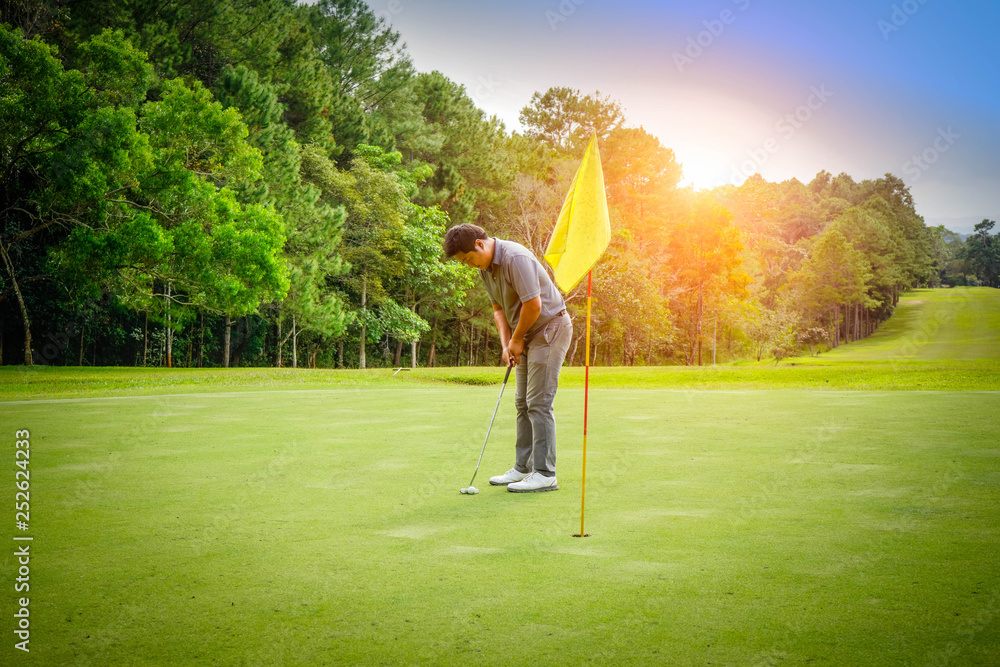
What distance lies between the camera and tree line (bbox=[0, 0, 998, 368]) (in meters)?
22.5

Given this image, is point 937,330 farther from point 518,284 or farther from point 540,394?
point 518,284

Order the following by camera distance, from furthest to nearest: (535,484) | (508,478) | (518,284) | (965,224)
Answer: (965,224)
(508,478)
(518,284)
(535,484)

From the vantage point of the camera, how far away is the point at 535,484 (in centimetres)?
555

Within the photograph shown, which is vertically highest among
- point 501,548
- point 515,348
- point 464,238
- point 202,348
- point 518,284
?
point 464,238

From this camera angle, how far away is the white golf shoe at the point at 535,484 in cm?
548

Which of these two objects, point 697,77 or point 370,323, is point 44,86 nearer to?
point 370,323

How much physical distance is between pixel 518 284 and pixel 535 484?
4.94 feet

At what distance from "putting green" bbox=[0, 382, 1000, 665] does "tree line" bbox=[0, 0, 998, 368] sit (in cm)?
1723

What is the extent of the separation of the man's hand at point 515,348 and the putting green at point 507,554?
104 centimetres

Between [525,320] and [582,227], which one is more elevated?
[582,227]

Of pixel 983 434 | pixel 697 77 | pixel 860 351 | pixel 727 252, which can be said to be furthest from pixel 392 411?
pixel 860 351

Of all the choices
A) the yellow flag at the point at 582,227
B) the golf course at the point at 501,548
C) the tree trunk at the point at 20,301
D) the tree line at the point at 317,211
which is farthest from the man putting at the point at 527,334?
the tree trunk at the point at 20,301

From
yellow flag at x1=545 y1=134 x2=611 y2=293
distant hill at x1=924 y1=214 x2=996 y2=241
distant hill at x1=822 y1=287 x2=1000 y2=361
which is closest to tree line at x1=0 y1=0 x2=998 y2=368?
distant hill at x1=822 y1=287 x2=1000 y2=361

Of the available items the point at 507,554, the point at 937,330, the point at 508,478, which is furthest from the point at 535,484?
the point at 937,330
